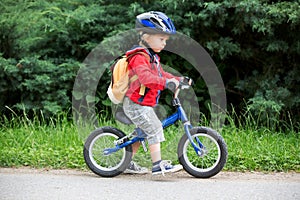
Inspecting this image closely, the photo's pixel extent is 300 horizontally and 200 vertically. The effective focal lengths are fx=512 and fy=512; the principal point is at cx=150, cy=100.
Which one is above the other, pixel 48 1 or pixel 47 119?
pixel 48 1

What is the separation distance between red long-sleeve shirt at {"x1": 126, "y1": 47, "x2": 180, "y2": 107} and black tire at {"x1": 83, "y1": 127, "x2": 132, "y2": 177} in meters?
0.45

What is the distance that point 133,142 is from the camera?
504 cm

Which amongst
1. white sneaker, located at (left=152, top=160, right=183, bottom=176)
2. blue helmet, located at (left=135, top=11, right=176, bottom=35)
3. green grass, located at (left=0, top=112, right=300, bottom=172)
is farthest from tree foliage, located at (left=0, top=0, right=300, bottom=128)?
white sneaker, located at (left=152, top=160, right=183, bottom=176)

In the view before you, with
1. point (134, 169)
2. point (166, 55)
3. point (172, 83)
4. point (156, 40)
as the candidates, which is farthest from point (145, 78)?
point (166, 55)

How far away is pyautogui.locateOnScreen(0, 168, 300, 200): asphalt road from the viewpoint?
Result: 4.40 meters

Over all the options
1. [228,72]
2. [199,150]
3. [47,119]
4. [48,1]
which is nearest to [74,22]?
[48,1]

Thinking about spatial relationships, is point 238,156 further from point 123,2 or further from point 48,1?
point 48,1

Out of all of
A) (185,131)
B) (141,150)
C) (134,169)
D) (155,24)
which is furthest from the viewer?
(141,150)

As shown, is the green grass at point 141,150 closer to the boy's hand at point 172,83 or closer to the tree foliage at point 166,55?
the tree foliage at point 166,55

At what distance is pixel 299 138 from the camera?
6.52m

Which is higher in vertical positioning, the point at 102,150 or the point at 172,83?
the point at 172,83

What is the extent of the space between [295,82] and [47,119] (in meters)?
3.64

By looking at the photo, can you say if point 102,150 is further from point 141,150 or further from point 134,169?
point 141,150

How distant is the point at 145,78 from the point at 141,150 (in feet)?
4.75
